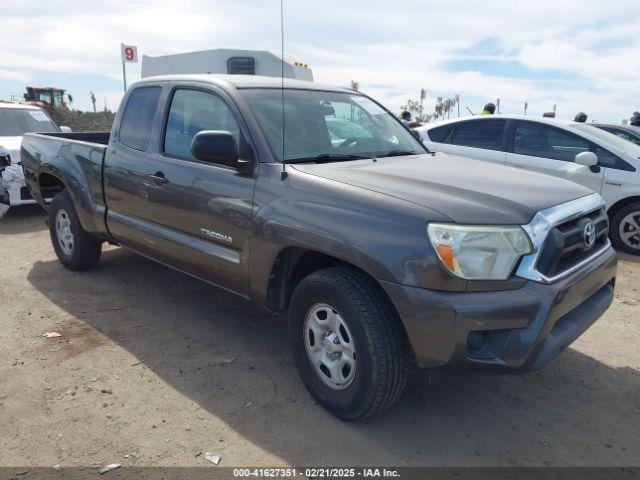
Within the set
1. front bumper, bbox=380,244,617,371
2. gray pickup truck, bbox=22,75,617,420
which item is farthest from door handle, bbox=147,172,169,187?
front bumper, bbox=380,244,617,371

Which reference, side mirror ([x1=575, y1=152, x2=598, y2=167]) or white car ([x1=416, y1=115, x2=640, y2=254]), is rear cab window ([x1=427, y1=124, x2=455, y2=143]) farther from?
side mirror ([x1=575, y1=152, x2=598, y2=167])

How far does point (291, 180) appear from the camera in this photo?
2963 mm

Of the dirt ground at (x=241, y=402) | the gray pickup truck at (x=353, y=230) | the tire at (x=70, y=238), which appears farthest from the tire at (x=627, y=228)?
the tire at (x=70, y=238)

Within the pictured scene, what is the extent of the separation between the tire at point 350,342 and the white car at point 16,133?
6.10 metres

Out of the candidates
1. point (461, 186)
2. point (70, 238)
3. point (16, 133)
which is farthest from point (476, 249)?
point (16, 133)

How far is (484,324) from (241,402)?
58.4 inches

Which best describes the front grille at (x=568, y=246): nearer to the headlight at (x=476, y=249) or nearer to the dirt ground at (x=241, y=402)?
the headlight at (x=476, y=249)

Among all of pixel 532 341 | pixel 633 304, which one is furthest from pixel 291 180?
pixel 633 304

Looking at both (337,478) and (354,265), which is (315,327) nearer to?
(354,265)

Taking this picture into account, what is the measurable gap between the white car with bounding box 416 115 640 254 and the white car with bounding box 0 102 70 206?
19.6 feet

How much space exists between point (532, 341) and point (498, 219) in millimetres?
566

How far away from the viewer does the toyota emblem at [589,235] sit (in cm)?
284

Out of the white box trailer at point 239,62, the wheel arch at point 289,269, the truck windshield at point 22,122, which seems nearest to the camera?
the wheel arch at point 289,269

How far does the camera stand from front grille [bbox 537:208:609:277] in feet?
8.21
